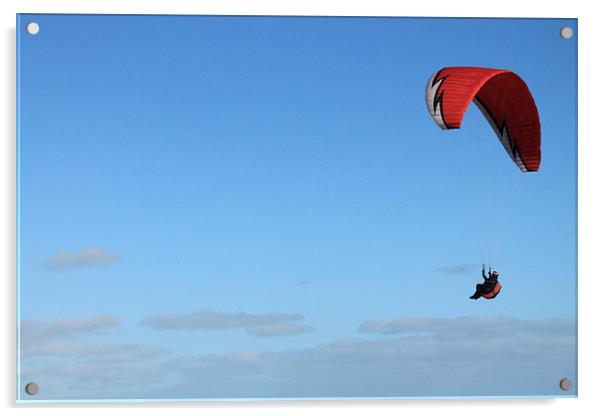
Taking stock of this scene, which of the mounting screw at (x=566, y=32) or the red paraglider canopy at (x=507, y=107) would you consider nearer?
the red paraglider canopy at (x=507, y=107)

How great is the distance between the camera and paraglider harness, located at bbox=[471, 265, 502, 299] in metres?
4.11

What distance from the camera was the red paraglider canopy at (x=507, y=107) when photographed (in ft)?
13.2

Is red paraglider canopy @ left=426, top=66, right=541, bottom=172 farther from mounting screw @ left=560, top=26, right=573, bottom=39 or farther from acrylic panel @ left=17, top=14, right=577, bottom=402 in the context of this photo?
mounting screw @ left=560, top=26, right=573, bottom=39

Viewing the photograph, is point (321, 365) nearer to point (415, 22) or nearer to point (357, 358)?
point (357, 358)

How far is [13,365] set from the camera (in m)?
4.03

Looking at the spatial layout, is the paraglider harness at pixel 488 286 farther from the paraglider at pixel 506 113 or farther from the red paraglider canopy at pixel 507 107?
the red paraglider canopy at pixel 507 107

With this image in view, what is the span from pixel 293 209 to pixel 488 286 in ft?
2.89

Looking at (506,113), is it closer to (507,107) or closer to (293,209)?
(507,107)

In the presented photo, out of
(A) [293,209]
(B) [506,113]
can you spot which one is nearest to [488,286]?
(B) [506,113]

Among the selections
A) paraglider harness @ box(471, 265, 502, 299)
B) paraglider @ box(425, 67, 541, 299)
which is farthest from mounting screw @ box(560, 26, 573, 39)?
paraglider harness @ box(471, 265, 502, 299)

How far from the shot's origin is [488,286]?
13.5 feet

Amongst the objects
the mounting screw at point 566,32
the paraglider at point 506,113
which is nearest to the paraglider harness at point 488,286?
the paraglider at point 506,113

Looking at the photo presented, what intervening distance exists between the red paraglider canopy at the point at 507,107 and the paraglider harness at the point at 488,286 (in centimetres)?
47

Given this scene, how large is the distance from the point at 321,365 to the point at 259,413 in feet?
1.07
